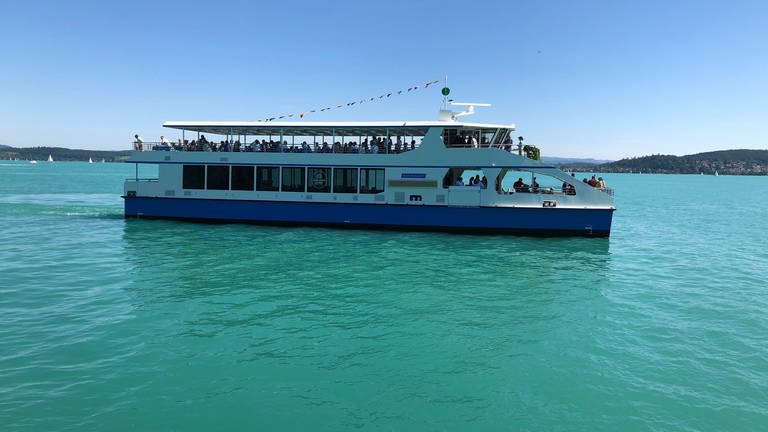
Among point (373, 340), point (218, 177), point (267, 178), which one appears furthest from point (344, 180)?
point (373, 340)

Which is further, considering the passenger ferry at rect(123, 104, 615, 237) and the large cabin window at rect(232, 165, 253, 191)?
the large cabin window at rect(232, 165, 253, 191)

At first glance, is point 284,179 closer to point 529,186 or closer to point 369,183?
point 369,183

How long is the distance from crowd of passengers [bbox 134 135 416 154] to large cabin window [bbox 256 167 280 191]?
116 cm

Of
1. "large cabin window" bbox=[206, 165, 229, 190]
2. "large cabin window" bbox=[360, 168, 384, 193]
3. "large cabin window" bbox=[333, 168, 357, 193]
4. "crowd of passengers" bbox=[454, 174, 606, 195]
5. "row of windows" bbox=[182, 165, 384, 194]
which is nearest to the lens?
"crowd of passengers" bbox=[454, 174, 606, 195]

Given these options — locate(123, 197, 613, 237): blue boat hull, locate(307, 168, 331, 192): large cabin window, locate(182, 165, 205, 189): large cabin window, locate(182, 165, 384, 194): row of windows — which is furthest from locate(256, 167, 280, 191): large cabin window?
locate(182, 165, 205, 189): large cabin window

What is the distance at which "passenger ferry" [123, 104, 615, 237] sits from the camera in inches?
897

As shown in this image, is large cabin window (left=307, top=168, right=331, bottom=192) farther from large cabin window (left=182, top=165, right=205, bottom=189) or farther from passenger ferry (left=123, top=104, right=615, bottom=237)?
large cabin window (left=182, top=165, right=205, bottom=189)

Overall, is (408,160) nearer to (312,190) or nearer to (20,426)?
(312,190)

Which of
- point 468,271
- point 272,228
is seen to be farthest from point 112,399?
point 272,228

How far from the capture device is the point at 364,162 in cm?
2436

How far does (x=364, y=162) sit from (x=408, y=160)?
82.6 inches

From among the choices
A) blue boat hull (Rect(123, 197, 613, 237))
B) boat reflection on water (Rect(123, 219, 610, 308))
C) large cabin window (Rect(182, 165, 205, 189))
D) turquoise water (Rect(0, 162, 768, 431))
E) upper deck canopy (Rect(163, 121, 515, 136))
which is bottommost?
turquoise water (Rect(0, 162, 768, 431))

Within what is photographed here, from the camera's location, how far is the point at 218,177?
2572 cm

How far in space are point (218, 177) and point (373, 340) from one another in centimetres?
1846
